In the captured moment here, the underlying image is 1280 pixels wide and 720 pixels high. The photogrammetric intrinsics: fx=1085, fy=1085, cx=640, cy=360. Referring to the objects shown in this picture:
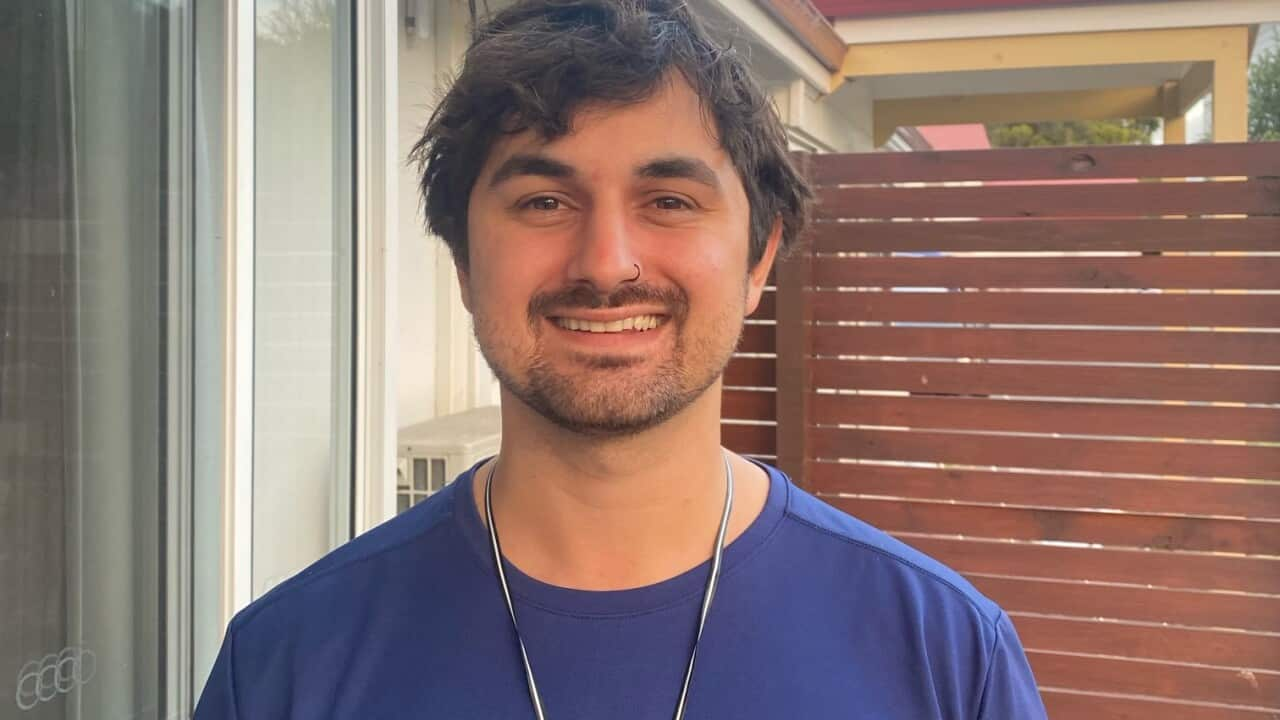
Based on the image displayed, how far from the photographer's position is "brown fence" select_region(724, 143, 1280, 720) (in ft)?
10.1

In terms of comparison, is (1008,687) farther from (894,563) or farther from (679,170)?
(679,170)

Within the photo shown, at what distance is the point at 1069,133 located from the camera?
20.6 m

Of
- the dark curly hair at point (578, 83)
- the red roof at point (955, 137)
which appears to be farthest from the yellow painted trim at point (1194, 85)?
the red roof at point (955, 137)

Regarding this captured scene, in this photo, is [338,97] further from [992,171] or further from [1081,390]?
[1081,390]

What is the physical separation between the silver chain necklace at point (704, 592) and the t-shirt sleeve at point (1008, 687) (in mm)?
314

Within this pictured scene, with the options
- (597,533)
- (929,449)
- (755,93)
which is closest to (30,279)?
(597,533)

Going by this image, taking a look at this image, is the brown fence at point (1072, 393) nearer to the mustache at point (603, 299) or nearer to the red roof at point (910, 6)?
the mustache at point (603, 299)

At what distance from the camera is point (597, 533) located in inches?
50.8

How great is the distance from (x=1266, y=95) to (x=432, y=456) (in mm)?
15320

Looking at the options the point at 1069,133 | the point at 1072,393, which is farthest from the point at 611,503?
the point at 1069,133

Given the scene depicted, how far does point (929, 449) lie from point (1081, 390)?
47 centimetres

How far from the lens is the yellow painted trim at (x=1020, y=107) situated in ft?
27.1

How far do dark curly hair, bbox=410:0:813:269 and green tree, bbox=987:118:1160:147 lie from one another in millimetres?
19199

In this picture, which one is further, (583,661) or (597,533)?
(597,533)
